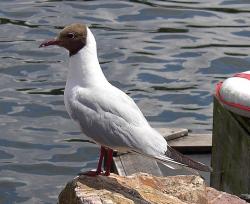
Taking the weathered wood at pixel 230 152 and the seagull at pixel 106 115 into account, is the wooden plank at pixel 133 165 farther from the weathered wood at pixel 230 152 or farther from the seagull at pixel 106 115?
the seagull at pixel 106 115

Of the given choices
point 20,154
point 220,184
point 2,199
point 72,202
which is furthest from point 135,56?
point 72,202

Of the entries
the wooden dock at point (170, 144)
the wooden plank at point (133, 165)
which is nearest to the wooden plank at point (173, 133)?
the wooden dock at point (170, 144)

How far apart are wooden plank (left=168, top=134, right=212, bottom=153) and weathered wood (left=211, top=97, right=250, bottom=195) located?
0.92 m

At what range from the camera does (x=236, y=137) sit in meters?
7.40

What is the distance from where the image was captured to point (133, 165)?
8.35 meters

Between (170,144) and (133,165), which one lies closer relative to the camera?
(133,165)

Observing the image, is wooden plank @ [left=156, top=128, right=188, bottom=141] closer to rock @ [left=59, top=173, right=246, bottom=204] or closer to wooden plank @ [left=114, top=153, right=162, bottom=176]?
wooden plank @ [left=114, top=153, right=162, bottom=176]

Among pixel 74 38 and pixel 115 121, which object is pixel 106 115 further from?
pixel 74 38

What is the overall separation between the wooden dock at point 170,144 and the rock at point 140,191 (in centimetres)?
141

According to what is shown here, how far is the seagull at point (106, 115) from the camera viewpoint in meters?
6.29

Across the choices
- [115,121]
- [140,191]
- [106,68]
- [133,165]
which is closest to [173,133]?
[133,165]

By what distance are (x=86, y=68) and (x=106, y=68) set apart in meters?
6.16

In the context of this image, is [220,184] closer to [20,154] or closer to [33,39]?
[20,154]

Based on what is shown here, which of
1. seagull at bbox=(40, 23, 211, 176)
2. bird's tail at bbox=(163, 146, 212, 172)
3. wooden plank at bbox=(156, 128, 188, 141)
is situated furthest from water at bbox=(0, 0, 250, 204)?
bird's tail at bbox=(163, 146, 212, 172)
